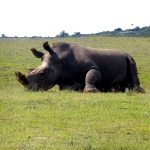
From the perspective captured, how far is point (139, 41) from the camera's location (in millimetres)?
59469

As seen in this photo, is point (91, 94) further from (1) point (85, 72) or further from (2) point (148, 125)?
(2) point (148, 125)

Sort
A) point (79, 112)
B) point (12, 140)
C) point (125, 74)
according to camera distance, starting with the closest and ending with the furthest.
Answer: point (12, 140)
point (79, 112)
point (125, 74)

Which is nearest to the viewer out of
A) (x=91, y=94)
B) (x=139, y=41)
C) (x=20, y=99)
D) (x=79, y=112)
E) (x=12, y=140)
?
(x=12, y=140)

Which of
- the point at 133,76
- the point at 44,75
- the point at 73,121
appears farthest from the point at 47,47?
the point at 73,121

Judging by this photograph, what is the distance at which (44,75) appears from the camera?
59.6 ft

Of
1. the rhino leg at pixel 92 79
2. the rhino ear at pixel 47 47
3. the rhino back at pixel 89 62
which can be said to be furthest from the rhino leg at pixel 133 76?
the rhino ear at pixel 47 47

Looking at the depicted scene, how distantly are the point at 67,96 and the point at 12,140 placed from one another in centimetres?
572

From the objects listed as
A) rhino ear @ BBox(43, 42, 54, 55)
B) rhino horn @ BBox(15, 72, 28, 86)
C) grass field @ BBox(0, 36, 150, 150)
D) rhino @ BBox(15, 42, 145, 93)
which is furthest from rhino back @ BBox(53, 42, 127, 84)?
grass field @ BBox(0, 36, 150, 150)

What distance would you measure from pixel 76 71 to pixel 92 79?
580mm

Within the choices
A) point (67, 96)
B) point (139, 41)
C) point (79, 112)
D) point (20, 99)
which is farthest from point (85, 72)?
point (139, 41)

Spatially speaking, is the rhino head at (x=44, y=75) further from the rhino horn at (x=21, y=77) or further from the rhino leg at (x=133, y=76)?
the rhino leg at (x=133, y=76)

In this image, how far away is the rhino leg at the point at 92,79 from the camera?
704 inches

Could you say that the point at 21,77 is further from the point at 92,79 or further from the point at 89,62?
the point at 89,62

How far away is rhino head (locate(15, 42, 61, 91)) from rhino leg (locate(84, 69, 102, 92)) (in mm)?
888
